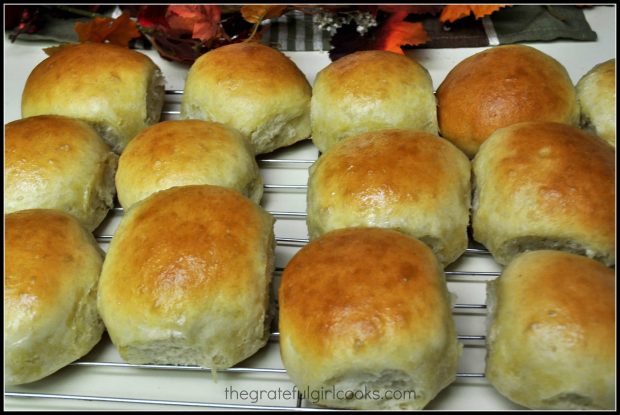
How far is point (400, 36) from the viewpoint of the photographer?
291 centimetres

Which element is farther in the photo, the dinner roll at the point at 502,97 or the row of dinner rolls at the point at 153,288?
the dinner roll at the point at 502,97

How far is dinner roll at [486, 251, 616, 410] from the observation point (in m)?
1.54

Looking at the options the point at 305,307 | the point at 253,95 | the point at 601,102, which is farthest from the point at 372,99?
A: the point at 305,307

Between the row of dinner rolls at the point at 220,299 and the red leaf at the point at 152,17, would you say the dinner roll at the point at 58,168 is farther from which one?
the red leaf at the point at 152,17

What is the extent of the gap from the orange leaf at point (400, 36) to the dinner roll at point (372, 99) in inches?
18.5

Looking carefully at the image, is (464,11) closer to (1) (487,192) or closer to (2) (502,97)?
(2) (502,97)

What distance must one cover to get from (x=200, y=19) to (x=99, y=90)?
2.31ft

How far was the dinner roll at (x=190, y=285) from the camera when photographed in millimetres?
1727

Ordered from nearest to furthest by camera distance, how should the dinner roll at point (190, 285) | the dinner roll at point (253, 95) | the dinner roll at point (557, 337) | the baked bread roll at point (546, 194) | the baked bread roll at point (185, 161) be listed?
the dinner roll at point (557, 337), the dinner roll at point (190, 285), the baked bread roll at point (546, 194), the baked bread roll at point (185, 161), the dinner roll at point (253, 95)

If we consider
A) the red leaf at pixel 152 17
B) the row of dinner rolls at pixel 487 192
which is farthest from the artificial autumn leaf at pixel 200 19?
the row of dinner rolls at pixel 487 192

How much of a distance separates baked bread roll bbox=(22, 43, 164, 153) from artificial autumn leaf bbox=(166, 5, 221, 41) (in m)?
0.40

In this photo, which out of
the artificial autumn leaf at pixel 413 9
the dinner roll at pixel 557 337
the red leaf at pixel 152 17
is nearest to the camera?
the dinner roll at pixel 557 337

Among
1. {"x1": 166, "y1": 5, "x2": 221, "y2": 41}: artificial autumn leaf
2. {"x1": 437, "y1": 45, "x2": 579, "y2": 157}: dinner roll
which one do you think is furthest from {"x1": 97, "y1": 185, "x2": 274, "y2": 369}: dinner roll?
{"x1": 166, "y1": 5, "x2": 221, "y2": 41}: artificial autumn leaf

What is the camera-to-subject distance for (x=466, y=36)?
121 inches
